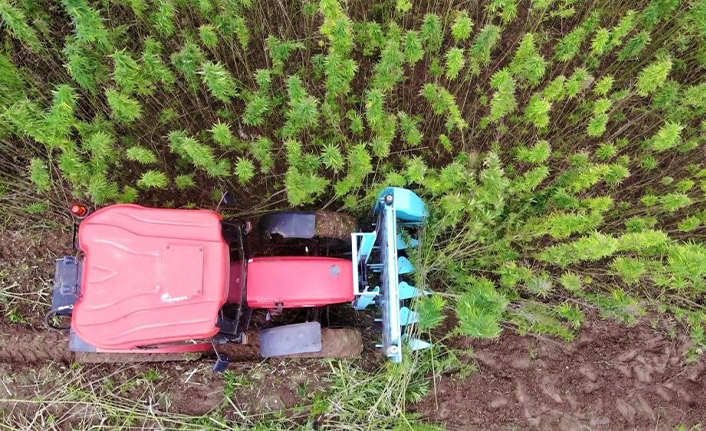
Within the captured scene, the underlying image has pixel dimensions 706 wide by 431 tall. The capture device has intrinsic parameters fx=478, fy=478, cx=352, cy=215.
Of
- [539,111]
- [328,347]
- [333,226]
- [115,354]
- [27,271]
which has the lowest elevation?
[115,354]

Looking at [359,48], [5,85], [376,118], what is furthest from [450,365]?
[5,85]

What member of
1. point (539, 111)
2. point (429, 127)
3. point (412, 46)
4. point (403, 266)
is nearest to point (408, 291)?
point (403, 266)

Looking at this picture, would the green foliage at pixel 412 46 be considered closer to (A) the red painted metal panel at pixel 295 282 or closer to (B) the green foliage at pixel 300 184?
(B) the green foliage at pixel 300 184

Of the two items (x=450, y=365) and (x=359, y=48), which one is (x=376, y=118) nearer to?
(x=359, y=48)

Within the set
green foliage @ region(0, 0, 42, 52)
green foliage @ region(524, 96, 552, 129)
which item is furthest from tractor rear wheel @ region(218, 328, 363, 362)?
green foliage @ region(0, 0, 42, 52)

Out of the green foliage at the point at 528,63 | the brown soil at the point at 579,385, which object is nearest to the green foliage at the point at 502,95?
Result: the green foliage at the point at 528,63

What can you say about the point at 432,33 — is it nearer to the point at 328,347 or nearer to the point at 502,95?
the point at 502,95

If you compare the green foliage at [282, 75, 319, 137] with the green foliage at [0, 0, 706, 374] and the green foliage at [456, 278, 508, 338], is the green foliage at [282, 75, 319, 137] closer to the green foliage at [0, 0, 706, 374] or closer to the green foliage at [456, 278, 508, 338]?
→ the green foliage at [0, 0, 706, 374]
